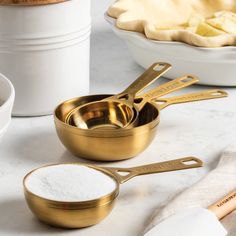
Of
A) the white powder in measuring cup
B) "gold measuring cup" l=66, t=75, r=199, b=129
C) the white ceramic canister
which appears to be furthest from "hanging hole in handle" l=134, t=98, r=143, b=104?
the white powder in measuring cup

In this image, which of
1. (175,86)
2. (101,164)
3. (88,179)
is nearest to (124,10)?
(175,86)

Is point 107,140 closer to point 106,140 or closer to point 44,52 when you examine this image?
point 106,140

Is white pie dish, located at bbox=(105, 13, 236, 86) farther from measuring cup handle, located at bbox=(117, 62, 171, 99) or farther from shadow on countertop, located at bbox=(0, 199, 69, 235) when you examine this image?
shadow on countertop, located at bbox=(0, 199, 69, 235)

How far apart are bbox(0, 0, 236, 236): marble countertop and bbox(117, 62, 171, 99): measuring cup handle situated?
0.06 m

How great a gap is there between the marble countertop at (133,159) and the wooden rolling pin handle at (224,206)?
0.23 ft

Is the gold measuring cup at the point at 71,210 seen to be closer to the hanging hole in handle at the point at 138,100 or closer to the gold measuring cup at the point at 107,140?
the gold measuring cup at the point at 107,140

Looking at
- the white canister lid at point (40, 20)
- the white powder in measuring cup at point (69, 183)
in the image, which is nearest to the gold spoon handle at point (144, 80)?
the white canister lid at point (40, 20)

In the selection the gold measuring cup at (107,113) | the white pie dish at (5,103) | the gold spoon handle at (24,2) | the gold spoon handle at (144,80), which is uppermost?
the gold spoon handle at (24,2)

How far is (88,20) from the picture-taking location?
1.21m

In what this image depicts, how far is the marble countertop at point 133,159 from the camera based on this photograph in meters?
0.93

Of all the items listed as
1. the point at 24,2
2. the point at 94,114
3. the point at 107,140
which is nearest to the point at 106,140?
the point at 107,140

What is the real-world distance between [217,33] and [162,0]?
19 cm

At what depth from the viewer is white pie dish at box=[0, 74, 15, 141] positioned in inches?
37.9

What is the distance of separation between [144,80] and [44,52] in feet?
0.46
